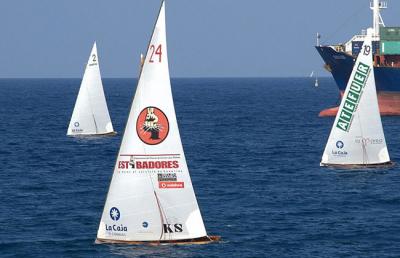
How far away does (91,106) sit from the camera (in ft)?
281

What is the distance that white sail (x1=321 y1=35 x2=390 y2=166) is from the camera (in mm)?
60125

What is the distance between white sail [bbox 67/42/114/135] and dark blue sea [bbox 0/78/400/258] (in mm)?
1307

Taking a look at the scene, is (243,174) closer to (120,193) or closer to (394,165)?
(394,165)

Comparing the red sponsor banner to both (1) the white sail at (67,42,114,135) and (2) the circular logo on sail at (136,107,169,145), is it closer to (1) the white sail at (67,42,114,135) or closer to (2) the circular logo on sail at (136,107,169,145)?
(2) the circular logo on sail at (136,107,169,145)

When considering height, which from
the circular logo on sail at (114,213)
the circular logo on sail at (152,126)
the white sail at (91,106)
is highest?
the white sail at (91,106)

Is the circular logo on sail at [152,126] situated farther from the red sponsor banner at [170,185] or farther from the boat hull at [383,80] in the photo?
the boat hull at [383,80]

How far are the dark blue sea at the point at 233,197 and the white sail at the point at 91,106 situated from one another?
4.29 feet

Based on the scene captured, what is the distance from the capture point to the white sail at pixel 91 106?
85.7m

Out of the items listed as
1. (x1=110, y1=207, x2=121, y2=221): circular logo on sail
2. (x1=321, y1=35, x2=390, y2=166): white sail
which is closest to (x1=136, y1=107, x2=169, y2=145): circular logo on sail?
(x1=110, y1=207, x2=121, y2=221): circular logo on sail

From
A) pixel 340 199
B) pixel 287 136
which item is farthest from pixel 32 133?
pixel 340 199

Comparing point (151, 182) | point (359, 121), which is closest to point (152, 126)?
point (151, 182)

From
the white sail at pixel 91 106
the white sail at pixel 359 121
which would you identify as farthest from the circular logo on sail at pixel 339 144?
the white sail at pixel 91 106

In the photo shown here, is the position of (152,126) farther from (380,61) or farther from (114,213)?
(380,61)

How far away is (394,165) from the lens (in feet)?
215
